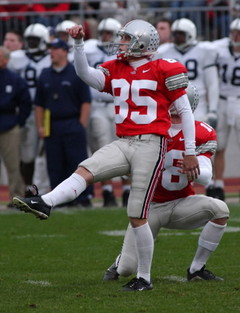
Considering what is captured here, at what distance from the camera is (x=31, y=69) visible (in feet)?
39.4

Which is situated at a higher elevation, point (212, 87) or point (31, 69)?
point (31, 69)

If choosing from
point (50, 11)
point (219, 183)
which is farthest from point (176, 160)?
point (50, 11)

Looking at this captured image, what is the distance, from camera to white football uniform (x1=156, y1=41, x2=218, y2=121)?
456 inches

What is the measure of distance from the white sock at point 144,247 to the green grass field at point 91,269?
0.13m

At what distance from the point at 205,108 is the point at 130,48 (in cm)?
566

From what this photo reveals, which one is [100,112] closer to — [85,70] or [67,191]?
[85,70]

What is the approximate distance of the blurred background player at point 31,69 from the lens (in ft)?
39.4

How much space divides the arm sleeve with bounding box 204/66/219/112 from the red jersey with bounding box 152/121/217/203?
16.6 ft

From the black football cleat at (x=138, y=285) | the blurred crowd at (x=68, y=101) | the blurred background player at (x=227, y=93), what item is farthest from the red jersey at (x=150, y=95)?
the blurred background player at (x=227, y=93)

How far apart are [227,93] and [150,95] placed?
585 centimetres

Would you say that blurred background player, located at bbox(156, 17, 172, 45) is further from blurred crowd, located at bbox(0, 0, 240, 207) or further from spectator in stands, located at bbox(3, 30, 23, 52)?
spectator in stands, located at bbox(3, 30, 23, 52)

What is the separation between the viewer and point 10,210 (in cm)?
1131

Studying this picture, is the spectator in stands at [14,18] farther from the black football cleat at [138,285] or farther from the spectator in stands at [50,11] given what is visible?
the black football cleat at [138,285]

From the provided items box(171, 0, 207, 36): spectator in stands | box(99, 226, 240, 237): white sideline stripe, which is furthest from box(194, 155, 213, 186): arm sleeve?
box(171, 0, 207, 36): spectator in stands
